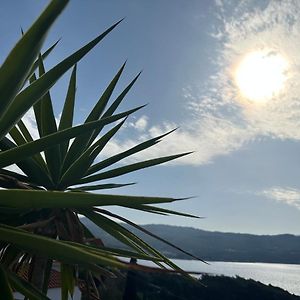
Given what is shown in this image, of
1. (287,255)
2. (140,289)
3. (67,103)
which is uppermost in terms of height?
(287,255)

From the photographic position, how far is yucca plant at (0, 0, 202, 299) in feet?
6.49

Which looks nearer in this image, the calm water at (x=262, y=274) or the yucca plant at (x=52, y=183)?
the yucca plant at (x=52, y=183)

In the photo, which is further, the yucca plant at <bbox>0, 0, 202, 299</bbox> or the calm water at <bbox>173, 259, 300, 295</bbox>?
the calm water at <bbox>173, 259, 300, 295</bbox>

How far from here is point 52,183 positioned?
4.16 m

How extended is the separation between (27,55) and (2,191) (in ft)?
2.46

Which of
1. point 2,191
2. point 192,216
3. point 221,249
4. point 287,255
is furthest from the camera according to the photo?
point 221,249

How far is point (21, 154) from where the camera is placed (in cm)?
252

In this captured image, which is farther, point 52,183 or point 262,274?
point 262,274

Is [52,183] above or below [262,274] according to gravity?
below

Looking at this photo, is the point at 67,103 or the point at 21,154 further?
the point at 67,103

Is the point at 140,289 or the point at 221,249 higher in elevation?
the point at 221,249

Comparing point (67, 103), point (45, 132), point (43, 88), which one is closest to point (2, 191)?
point (43, 88)

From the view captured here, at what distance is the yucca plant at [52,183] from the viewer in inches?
77.9

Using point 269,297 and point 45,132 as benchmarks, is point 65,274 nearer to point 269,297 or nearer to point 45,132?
point 45,132
